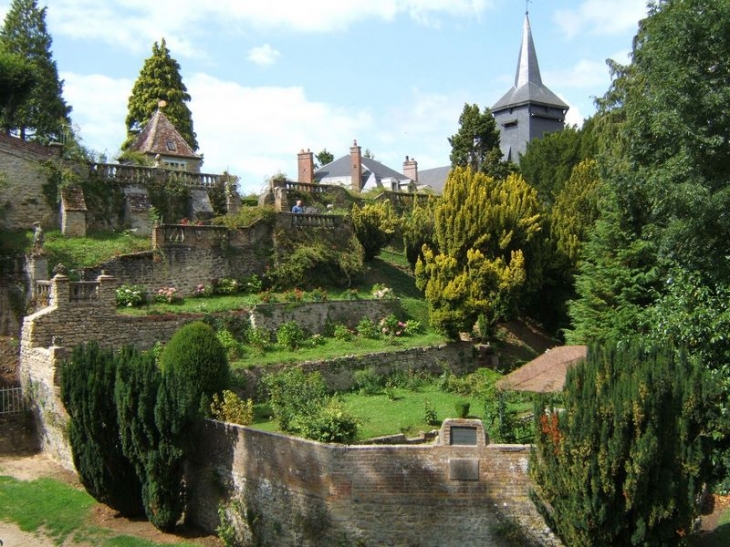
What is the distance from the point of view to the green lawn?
15.8m

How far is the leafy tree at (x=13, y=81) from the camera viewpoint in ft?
101

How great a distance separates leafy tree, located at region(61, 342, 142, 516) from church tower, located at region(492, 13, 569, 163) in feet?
133

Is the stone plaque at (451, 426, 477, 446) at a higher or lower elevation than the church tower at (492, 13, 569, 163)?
lower

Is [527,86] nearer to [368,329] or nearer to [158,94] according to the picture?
[158,94]

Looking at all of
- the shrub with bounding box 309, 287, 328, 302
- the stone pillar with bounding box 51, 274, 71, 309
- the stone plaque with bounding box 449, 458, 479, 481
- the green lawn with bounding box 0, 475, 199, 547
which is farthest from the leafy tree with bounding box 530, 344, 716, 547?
the shrub with bounding box 309, 287, 328, 302

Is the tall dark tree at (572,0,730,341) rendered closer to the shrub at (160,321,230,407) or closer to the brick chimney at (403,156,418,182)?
the shrub at (160,321,230,407)

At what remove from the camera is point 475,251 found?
88.2 feet

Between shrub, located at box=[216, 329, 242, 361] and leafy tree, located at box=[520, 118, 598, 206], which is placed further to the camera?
leafy tree, located at box=[520, 118, 598, 206]

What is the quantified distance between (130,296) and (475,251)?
38.8 feet

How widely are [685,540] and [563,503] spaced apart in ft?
7.00

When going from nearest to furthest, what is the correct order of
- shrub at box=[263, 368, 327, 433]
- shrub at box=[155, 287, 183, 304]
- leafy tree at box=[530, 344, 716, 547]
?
1. leafy tree at box=[530, 344, 716, 547]
2. shrub at box=[263, 368, 327, 433]
3. shrub at box=[155, 287, 183, 304]

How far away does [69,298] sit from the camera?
2084cm

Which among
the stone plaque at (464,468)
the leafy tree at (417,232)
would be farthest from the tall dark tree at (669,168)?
the leafy tree at (417,232)

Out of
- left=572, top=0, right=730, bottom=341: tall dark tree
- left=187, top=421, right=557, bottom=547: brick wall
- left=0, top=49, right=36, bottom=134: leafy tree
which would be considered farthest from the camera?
left=0, top=49, right=36, bottom=134: leafy tree
